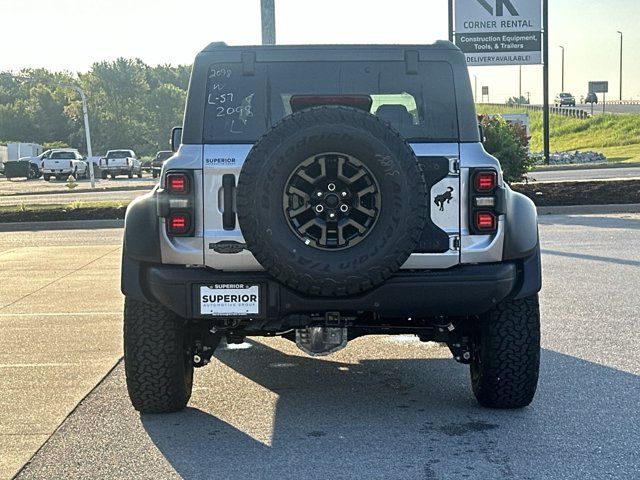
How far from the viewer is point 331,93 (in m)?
6.07

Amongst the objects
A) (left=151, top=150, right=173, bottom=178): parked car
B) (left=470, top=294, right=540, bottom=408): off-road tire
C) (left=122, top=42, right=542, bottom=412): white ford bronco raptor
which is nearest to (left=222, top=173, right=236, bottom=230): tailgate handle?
(left=122, top=42, right=542, bottom=412): white ford bronco raptor

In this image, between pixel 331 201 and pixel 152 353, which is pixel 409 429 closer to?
pixel 331 201

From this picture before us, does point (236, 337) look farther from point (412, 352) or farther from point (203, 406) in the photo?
point (412, 352)

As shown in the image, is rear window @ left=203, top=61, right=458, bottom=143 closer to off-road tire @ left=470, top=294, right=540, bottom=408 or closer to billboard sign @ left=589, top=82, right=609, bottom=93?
off-road tire @ left=470, top=294, right=540, bottom=408

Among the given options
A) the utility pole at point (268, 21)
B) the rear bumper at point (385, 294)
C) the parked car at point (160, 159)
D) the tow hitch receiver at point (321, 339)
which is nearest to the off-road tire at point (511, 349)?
the rear bumper at point (385, 294)

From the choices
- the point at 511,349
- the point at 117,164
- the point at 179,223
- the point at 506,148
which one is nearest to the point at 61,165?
the point at 117,164

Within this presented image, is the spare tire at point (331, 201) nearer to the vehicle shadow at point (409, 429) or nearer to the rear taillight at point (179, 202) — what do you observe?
the rear taillight at point (179, 202)

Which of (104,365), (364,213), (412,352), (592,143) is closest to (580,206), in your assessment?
(412,352)

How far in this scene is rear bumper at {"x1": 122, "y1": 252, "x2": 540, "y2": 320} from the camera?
545 centimetres

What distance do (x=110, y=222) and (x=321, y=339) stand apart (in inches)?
617

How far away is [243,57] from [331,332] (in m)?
1.68

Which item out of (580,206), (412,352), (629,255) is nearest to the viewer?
(412,352)

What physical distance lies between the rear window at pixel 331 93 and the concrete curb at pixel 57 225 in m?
15.4

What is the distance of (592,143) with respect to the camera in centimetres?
7275
